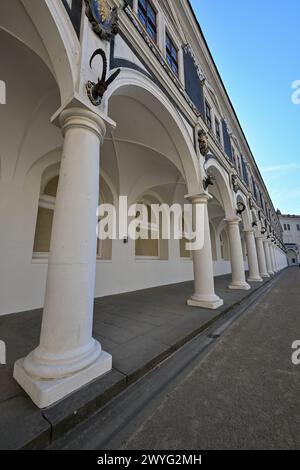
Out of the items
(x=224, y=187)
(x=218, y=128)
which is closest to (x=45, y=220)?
(x=224, y=187)

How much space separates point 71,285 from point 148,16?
21.7 feet

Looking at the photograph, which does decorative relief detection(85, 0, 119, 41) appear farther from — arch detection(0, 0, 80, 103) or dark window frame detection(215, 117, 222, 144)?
dark window frame detection(215, 117, 222, 144)

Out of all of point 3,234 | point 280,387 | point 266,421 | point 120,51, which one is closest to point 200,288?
point 280,387

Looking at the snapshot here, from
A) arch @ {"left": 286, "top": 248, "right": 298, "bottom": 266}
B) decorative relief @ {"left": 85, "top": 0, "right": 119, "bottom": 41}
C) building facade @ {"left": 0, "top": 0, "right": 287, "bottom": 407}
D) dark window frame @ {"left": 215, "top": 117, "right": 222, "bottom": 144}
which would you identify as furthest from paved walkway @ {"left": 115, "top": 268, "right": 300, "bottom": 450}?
arch @ {"left": 286, "top": 248, "right": 298, "bottom": 266}

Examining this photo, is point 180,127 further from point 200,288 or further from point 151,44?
point 200,288

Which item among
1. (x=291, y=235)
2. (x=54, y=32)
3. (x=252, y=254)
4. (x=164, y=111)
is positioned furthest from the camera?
(x=291, y=235)

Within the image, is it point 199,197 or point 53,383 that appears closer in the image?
point 53,383

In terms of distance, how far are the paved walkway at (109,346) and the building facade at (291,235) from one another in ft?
171

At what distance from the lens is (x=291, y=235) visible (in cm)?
4709

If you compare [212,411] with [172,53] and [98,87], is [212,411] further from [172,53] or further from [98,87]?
[172,53]

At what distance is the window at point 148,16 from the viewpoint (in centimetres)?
459

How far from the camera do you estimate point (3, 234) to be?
4.10 meters

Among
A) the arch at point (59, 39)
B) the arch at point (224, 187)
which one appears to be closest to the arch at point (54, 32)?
the arch at point (59, 39)

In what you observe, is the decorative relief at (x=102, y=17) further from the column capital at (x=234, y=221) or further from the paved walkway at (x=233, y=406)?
the column capital at (x=234, y=221)
